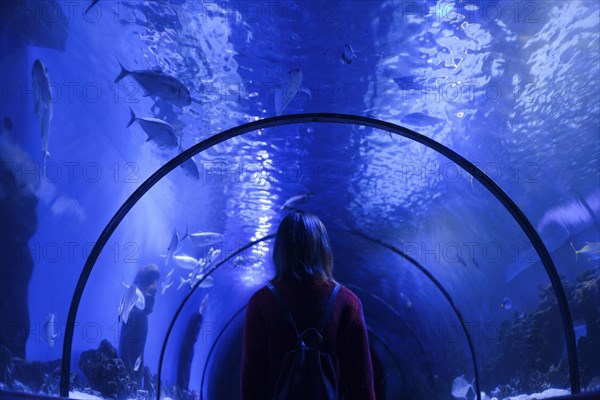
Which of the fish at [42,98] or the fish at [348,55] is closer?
the fish at [42,98]

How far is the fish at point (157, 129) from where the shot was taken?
765 cm

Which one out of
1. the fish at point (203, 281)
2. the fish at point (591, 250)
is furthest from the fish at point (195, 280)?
the fish at point (591, 250)

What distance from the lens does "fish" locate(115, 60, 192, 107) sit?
6598mm

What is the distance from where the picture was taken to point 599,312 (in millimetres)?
8773

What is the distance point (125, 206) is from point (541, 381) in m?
8.47

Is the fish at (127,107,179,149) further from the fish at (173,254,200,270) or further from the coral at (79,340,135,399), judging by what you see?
the fish at (173,254,200,270)

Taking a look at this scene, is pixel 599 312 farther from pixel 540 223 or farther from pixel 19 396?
pixel 19 396

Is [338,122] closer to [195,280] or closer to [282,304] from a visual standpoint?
[282,304]

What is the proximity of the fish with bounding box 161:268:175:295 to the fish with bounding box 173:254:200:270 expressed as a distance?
0.22 meters

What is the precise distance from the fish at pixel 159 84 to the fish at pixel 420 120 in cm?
327

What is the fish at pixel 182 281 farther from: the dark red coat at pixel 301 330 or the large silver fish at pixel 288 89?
the dark red coat at pixel 301 330

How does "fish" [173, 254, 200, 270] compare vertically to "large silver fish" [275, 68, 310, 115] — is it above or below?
below

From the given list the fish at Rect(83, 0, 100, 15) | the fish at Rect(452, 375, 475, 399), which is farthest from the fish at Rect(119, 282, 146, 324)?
the fish at Rect(452, 375, 475, 399)

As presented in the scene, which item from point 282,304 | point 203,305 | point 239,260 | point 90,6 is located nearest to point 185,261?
point 239,260
